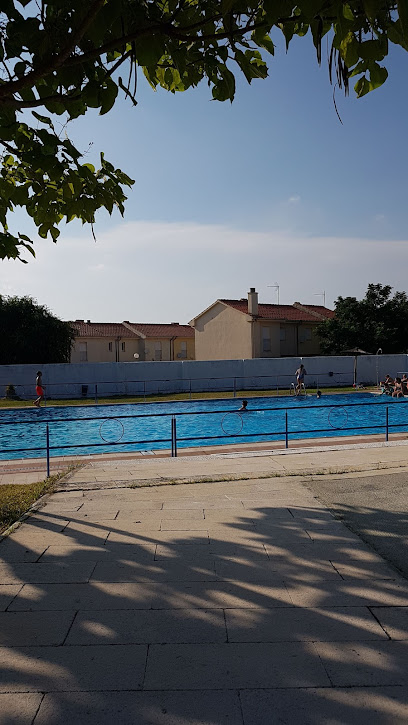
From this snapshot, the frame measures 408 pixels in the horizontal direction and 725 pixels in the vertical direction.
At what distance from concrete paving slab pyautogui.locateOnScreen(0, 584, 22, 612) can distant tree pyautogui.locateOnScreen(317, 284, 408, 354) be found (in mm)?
40189

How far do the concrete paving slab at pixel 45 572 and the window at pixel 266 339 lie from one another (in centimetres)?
4171

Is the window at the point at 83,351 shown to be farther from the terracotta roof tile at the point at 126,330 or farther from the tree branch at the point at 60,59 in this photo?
the tree branch at the point at 60,59

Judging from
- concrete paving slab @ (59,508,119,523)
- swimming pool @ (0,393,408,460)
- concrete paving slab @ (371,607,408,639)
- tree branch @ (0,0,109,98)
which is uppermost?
tree branch @ (0,0,109,98)

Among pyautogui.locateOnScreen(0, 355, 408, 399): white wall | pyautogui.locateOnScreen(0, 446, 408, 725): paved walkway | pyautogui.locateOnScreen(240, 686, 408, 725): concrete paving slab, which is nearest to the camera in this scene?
pyautogui.locateOnScreen(240, 686, 408, 725): concrete paving slab

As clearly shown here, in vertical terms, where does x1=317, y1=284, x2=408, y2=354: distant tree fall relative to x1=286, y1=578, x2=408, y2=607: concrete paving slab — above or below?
above

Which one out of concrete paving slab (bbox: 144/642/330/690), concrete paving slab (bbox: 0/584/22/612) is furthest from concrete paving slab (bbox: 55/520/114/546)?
concrete paving slab (bbox: 144/642/330/690)

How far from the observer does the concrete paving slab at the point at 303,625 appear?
380 cm

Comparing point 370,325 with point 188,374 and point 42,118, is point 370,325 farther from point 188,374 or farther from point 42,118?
point 42,118

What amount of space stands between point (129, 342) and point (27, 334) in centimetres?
1770

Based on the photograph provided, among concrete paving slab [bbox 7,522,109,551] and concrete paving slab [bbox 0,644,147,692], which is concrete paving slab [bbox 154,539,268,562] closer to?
concrete paving slab [bbox 7,522,109,551]

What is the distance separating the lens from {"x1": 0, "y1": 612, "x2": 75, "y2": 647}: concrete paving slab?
148 inches

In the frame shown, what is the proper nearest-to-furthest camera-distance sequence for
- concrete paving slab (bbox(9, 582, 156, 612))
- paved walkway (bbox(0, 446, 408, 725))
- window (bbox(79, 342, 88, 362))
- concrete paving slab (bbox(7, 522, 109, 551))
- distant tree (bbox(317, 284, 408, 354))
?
1. paved walkway (bbox(0, 446, 408, 725))
2. concrete paving slab (bbox(9, 582, 156, 612))
3. concrete paving slab (bbox(7, 522, 109, 551))
4. distant tree (bbox(317, 284, 408, 354))
5. window (bbox(79, 342, 88, 362))

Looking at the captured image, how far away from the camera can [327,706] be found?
3027 mm

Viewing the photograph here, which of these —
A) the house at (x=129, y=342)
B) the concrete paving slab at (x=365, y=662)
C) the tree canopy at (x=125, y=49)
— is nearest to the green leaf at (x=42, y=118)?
the tree canopy at (x=125, y=49)
